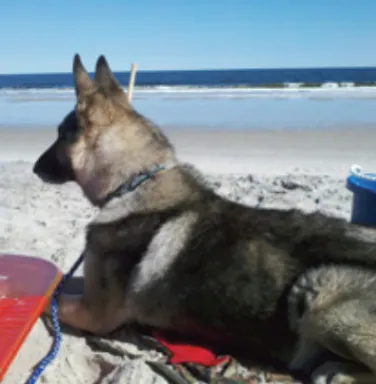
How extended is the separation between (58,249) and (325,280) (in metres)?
3.05

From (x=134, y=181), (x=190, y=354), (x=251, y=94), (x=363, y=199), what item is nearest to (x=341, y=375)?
(x=190, y=354)

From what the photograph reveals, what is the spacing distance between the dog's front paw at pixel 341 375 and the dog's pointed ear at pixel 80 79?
2.34 m

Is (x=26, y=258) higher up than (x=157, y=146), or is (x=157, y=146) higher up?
(x=157, y=146)

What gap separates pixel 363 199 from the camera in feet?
15.4

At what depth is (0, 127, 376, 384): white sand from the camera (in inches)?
133

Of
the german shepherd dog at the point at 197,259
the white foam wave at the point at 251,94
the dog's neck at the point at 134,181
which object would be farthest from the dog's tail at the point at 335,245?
the white foam wave at the point at 251,94

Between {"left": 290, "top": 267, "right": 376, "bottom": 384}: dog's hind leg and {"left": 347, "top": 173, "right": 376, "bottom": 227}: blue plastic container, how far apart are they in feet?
5.75

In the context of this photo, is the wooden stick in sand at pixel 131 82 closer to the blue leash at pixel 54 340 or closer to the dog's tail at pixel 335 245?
the blue leash at pixel 54 340

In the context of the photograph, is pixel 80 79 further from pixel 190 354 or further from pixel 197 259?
pixel 190 354

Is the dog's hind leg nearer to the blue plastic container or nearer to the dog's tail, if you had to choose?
the dog's tail

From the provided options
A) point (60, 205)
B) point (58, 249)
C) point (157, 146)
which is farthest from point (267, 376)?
point (60, 205)

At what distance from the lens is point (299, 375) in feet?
10.5

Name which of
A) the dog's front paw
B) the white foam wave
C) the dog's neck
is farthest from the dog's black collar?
the white foam wave

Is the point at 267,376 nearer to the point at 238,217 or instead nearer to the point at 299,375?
the point at 299,375
